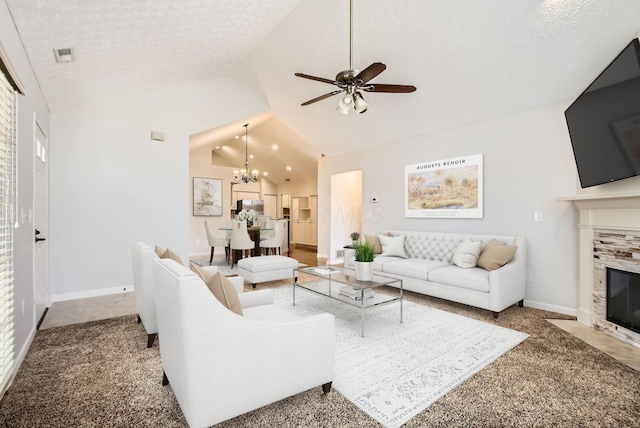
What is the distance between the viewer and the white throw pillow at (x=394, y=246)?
4988 mm

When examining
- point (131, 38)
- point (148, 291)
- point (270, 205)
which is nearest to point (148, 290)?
point (148, 291)

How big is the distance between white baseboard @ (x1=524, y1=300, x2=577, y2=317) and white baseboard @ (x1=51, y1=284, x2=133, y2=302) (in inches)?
220

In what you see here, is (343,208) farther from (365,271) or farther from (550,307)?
(550,307)

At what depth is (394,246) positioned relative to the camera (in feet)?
16.5

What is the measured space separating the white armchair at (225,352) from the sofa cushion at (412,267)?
2.64 m

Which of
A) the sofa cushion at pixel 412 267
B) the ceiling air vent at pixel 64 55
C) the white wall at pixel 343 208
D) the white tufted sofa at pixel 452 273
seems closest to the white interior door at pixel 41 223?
the ceiling air vent at pixel 64 55

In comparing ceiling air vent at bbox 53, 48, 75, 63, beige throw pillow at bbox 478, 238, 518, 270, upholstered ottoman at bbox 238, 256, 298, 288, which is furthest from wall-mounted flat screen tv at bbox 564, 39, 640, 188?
ceiling air vent at bbox 53, 48, 75, 63

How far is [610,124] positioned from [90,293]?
641 cm

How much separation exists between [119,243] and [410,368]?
4.44 meters

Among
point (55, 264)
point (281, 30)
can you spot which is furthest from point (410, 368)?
point (55, 264)

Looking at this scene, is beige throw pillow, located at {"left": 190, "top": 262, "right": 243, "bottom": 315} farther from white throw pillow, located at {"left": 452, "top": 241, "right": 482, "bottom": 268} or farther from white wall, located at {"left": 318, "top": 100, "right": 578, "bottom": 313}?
white wall, located at {"left": 318, "top": 100, "right": 578, "bottom": 313}

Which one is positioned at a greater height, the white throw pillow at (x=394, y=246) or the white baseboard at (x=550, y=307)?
the white throw pillow at (x=394, y=246)

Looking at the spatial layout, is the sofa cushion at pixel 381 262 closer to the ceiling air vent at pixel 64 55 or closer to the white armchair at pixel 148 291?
the white armchair at pixel 148 291

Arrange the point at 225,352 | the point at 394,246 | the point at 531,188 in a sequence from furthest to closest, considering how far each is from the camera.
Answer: the point at 394,246 < the point at 531,188 < the point at 225,352
